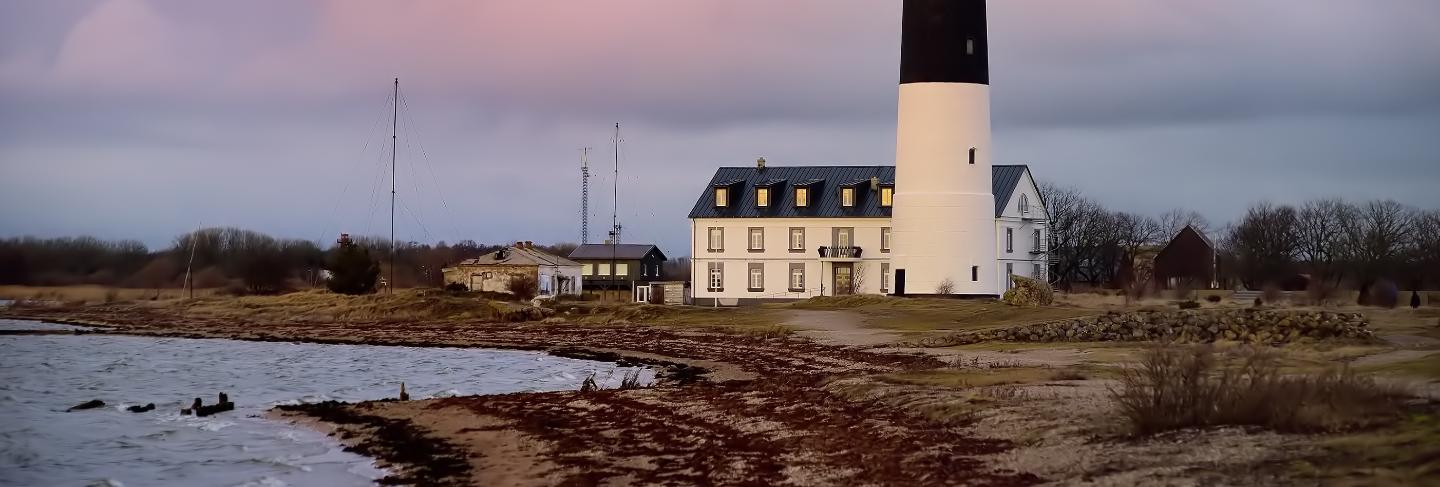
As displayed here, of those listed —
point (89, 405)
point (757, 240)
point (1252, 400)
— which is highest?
point (757, 240)

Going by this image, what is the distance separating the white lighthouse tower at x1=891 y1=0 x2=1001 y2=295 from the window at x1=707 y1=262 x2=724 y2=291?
14983 millimetres

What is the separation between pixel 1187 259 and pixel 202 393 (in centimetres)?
5597

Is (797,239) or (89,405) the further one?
(797,239)

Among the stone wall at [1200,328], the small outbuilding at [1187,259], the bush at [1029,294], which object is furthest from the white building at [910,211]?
the stone wall at [1200,328]

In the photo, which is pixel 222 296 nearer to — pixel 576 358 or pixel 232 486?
pixel 576 358

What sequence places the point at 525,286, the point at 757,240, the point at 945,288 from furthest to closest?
the point at 525,286 → the point at 757,240 → the point at 945,288

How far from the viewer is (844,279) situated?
65000 millimetres

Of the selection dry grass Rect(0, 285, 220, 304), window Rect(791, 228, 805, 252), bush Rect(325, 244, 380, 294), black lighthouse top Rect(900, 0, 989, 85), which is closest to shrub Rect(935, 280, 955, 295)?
black lighthouse top Rect(900, 0, 989, 85)

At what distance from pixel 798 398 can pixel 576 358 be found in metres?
15.5

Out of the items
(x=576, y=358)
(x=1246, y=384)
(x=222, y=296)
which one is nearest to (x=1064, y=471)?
(x=1246, y=384)

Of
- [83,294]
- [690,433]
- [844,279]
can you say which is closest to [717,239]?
[844,279]

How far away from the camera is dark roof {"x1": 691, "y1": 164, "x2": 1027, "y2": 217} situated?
65312 millimetres

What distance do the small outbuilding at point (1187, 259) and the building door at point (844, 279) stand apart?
55.9ft

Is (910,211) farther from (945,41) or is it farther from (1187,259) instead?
(1187,259)
